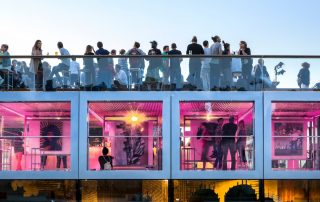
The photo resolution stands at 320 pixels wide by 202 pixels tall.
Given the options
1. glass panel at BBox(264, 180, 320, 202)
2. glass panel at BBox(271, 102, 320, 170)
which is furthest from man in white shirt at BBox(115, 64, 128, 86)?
glass panel at BBox(264, 180, 320, 202)

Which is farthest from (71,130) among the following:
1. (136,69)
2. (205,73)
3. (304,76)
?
(304,76)

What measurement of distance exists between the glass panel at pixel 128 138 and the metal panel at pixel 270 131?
3262mm

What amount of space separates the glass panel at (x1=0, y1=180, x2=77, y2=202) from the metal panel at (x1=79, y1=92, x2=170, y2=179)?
1.91ft

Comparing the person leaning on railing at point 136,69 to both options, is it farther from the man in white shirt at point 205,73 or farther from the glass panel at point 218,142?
the man in white shirt at point 205,73

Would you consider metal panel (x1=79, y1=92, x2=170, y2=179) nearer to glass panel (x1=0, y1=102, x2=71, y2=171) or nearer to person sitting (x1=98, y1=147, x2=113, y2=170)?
person sitting (x1=98, y1=147, x2=113, y2=170)

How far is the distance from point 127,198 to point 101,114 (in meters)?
3.16

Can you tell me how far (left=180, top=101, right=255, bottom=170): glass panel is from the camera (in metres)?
23.3

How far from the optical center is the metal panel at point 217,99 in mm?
23281

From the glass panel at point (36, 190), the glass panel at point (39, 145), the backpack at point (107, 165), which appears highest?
the glass panel at point (39, 145)

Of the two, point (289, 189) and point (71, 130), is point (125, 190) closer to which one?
point (71, 130)

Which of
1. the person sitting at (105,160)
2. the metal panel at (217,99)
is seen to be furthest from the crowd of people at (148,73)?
the person sitting at (105,160)

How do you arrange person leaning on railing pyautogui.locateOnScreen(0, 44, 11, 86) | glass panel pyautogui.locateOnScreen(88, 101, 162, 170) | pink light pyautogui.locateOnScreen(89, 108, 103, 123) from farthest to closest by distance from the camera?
pink light pyautogui.locateOnScreen(89, 108, 103, 123), person leaning on railing pyautogui.locateOnScreen(0, 44, 11, 86), glass panel pyautogui.locateOnScreen(88, 101, 162, 170)

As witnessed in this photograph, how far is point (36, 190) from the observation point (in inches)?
926

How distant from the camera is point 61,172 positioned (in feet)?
76.9
